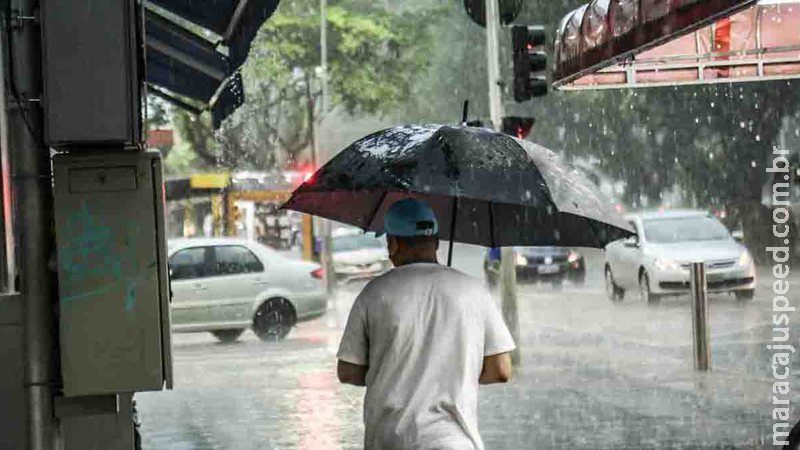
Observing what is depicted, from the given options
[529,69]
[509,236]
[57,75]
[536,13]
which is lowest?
[509,236]

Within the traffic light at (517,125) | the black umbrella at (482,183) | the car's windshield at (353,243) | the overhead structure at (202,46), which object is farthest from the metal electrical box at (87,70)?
the car's windshield at (353,243)

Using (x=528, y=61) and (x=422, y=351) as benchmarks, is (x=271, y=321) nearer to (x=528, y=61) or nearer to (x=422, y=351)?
(x=528, y=61)

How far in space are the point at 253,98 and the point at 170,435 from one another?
3126 centimetres

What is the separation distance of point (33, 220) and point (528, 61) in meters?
10.8

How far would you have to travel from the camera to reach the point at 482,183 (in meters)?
5.19

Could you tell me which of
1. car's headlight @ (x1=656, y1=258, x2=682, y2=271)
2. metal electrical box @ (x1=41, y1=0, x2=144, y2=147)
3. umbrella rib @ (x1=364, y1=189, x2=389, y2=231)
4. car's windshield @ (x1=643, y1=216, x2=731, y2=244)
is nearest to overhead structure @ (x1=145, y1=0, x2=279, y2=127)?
umbrella rib @ (x1=364, y1=189, x2=389, y2=231)

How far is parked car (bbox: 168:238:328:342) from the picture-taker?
21.4 metres

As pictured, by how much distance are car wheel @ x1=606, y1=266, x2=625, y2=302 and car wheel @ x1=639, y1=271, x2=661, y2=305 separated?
1253mm

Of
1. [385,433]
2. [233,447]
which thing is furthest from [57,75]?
[233,447]

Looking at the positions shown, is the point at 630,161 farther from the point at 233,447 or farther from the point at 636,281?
the point at 233,447

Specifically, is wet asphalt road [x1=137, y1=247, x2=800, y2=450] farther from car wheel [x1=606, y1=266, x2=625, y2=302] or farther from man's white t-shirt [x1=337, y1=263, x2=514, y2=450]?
man's white t-shirt [x1=337, y1=263, x2=514, y2=450]

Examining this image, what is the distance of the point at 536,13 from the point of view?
37688mm

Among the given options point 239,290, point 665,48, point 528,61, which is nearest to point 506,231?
point 528,61

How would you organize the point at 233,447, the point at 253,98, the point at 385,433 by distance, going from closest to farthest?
the point at 385,433, the point at 233,447, the point at 253,98
